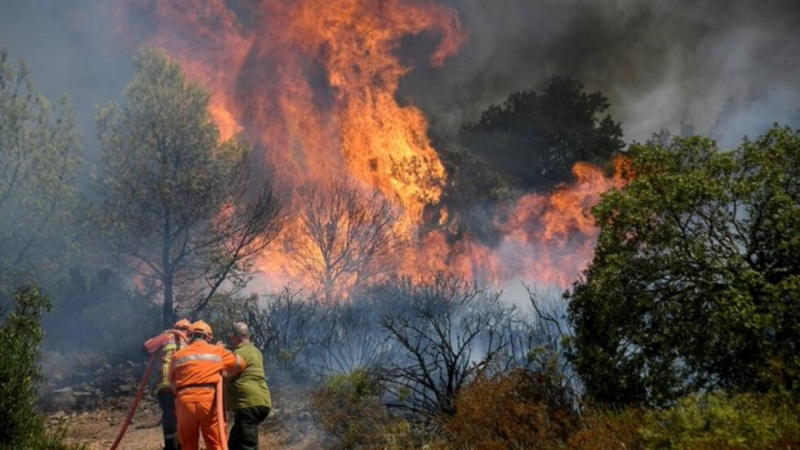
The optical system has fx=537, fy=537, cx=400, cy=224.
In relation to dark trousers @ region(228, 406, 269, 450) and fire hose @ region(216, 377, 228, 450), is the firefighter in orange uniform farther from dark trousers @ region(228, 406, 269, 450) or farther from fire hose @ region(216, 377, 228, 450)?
dark trousers @ region(228, 406, 269, 450)

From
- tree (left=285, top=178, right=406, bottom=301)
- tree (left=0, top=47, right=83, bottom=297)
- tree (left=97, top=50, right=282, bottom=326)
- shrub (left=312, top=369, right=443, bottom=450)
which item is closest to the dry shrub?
shrub (left=312, top=369, right=443, bottom=450)

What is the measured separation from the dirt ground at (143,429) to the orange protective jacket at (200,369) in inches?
213

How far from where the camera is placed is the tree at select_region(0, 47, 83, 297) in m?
16.2

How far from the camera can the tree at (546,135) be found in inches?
1612

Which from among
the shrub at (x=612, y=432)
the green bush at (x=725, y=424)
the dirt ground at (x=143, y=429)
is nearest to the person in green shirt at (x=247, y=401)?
the shrub at (x=612, y=432)

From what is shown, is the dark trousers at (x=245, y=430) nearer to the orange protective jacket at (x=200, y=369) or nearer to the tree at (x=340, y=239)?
the orange protective jacket at (x=200, y=369)

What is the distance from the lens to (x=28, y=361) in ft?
25.5

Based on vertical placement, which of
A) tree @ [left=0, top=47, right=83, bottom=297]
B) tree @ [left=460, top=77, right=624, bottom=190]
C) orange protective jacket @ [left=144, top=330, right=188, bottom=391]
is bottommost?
orange protective jacket @ [left=144, top=330, right=188, bottom=391]

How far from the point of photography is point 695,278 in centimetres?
791

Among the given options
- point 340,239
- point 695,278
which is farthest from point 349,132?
point 695,278

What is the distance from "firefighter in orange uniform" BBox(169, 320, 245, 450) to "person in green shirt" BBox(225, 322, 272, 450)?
0.20 metres

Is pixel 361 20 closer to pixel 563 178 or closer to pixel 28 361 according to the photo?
pixel 563 178

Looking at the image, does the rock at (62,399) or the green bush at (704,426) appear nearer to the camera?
the green bush at (704,426)

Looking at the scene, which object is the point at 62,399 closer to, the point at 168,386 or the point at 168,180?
the point at 168,180
